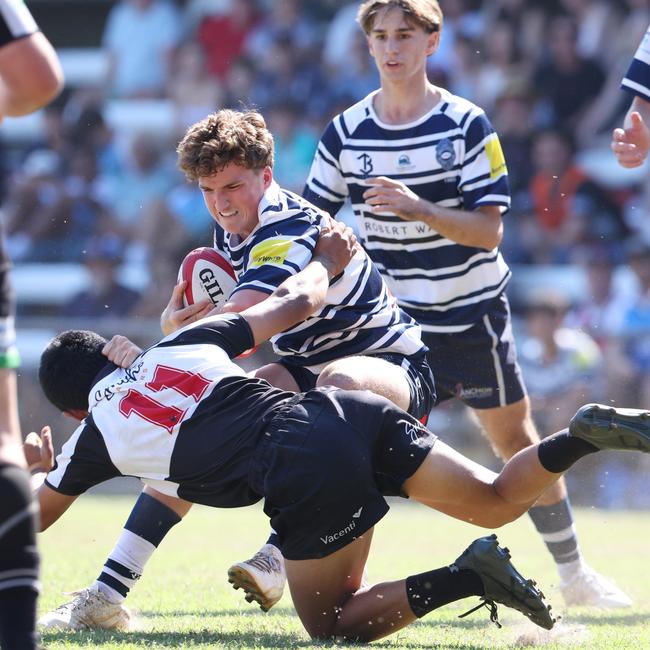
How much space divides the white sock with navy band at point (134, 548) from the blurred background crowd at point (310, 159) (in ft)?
18.5

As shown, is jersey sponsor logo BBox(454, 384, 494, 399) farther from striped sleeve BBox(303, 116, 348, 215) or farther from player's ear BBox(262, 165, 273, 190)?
player's ear BBox(262, 165, 273, 190)

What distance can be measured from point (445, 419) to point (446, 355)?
531 centimetres

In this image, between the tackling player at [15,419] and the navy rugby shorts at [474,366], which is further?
the navy rugby shorts at [474,366]

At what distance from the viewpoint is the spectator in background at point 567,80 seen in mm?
12312

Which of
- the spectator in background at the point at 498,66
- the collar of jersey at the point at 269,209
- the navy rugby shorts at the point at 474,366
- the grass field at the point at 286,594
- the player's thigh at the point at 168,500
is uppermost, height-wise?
the spectator in background at the point at 498,66

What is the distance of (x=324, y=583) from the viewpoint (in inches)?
163

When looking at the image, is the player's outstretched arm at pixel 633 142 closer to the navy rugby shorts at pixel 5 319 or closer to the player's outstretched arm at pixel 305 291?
the player's outstretched arm at pixel 305 291

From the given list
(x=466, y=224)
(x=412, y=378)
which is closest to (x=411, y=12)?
(x=466, y=224)

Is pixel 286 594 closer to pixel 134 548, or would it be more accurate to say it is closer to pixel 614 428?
pixel 134 548

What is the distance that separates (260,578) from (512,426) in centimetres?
191

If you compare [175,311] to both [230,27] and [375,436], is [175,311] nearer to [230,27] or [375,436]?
[375,436]

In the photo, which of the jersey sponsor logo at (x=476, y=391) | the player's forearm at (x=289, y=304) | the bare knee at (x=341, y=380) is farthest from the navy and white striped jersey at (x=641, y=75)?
the bare knee at (x=341, y=380)

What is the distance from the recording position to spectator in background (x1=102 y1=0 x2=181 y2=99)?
14781 millimetres

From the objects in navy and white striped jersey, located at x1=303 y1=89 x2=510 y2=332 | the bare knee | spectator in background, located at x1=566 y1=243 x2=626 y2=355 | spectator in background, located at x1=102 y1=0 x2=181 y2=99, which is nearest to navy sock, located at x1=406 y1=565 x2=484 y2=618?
the bare knee
